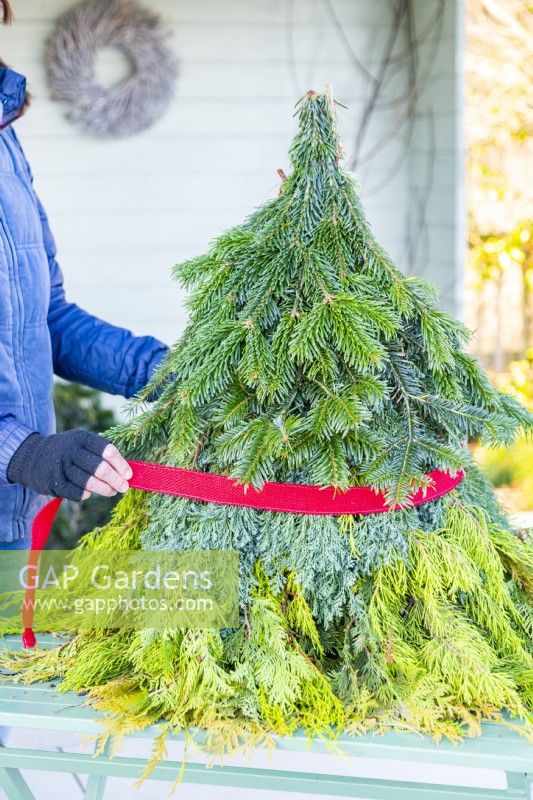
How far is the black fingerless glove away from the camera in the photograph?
1.20m

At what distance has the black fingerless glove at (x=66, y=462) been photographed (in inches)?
47.2

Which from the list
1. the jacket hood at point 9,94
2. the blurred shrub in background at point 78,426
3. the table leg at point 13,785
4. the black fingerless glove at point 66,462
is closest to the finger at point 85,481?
the black fingerless glove at point 66,462

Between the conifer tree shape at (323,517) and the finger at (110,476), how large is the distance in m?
0.08

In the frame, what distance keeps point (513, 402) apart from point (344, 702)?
0.49 meters

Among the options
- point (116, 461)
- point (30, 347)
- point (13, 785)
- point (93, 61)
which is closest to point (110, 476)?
point (116, 461)

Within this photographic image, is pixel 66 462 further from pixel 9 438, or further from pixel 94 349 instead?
pixel 94 349

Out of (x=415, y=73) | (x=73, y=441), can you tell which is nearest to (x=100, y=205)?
(x=415, y=73)

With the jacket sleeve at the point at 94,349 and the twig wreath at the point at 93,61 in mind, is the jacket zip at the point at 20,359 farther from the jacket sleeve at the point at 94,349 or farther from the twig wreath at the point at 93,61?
the twig wreath at the point at 93,61

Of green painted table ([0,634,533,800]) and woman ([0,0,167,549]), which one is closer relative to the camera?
green painted table ([0,634,533,800])

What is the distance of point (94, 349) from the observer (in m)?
1.66

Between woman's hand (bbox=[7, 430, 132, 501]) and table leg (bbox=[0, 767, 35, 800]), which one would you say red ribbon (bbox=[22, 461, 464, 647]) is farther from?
table leg (bbox=[0, 767, 35, 800])

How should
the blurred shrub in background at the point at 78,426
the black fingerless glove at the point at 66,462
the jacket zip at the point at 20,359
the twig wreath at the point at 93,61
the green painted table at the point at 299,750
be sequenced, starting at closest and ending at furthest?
the green painted table at the point at 299,750
the black fingerless glove at the point at 66,462
the jacket zip at the point at 20,359
the blurred shrub in background at the point at 78,426
the twig wreath at the point at 93,61

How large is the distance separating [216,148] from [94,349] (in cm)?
237

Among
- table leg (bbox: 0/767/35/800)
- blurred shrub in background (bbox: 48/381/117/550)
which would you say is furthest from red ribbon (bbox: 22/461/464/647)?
blurred shrub in background (bbox: 48/381/117/550)
